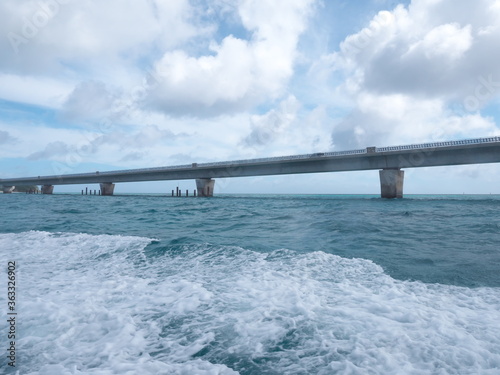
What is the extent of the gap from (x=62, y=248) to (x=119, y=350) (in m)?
6.96

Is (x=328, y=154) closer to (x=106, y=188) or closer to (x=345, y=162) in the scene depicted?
(x=345, y=162)

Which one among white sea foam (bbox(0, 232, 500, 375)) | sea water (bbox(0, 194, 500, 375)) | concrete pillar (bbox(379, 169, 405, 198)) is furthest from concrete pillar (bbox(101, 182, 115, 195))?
white sea foam (bbox(0, 232, 500, 375))

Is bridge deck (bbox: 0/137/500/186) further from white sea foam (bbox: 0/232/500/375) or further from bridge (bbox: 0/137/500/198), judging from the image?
white sea foam (bbox: 0/232/500/375)

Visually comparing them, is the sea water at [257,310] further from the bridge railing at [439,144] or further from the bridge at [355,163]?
the bridge at [355,163]

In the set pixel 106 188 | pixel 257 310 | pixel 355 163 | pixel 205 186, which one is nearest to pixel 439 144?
pixel 355 163

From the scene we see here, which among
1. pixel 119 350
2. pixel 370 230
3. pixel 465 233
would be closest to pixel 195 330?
pixel 119 350

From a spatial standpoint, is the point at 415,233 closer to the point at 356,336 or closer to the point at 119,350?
the point at 356,336

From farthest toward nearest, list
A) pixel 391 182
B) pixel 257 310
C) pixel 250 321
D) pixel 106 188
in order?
pixel 106 188
pixel 391 182
pixel 257 310
pixel 250 321

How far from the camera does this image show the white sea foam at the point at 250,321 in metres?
2.97

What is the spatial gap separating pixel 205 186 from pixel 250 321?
2487 inches

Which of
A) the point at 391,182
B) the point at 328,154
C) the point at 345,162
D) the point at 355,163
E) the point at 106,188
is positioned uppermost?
the point at 328,154

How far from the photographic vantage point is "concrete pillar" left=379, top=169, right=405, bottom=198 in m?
44.5

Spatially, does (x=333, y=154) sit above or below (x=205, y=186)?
above

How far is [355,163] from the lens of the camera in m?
46.7
